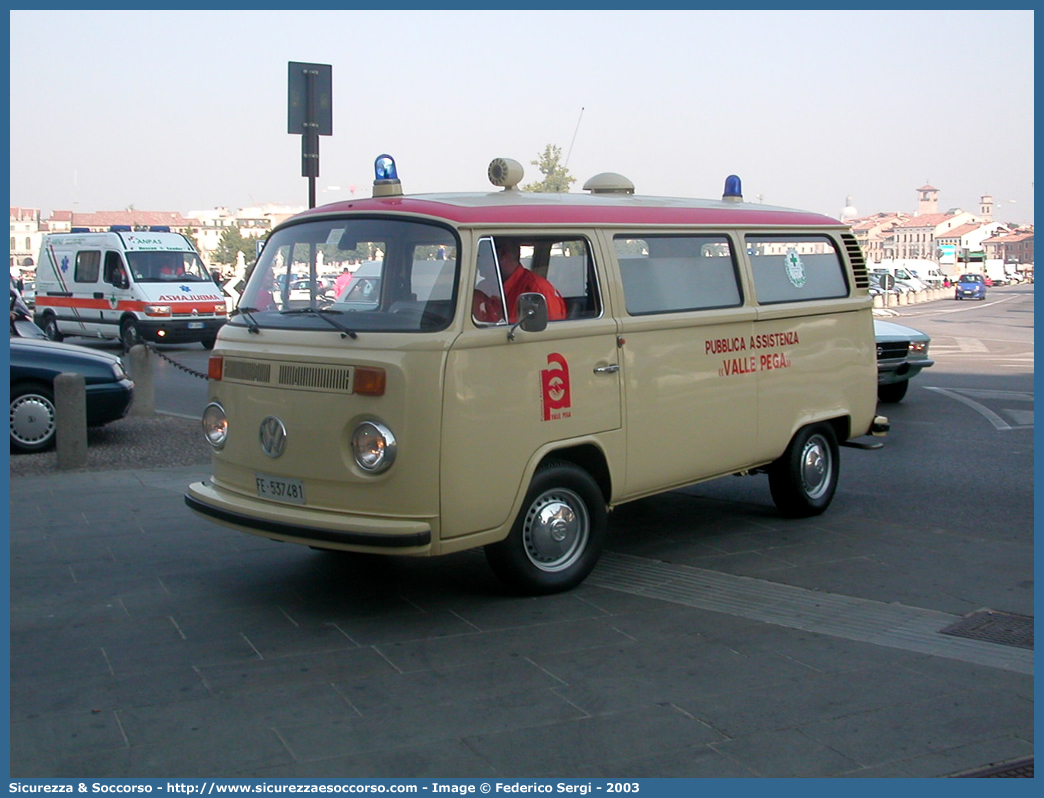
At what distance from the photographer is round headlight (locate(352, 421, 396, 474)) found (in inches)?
215

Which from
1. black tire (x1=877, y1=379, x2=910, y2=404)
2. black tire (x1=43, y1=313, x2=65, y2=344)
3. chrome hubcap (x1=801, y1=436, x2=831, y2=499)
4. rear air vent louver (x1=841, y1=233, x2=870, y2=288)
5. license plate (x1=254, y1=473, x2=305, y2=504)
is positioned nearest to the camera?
license plate (x1=254, y1=473, x2=305, y2=504)

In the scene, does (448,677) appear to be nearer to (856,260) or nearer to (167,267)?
(856,260)

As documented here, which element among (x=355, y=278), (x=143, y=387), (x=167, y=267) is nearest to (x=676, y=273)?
(x=355, y=278)

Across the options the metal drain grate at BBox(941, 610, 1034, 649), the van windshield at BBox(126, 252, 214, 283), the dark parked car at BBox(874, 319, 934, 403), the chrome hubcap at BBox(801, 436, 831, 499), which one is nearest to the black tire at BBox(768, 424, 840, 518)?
the chrome hubcap at BBox(801, 436, 831, 499)

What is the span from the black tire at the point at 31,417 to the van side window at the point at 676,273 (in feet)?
21.7

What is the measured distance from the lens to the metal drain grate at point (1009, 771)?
13.5ft

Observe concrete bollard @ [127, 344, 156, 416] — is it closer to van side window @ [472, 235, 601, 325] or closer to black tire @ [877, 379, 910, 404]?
van side window @ [472, 235, 601, 325]

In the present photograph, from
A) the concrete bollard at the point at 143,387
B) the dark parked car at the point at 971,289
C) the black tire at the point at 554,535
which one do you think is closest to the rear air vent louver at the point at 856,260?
the black tire at the point at 554,535

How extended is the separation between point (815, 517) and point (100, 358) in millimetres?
7255

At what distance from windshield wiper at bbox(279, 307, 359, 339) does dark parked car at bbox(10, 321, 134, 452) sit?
5.66 meters

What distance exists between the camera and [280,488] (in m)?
5.87

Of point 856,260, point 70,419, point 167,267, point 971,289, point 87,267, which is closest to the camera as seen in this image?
point 856,260

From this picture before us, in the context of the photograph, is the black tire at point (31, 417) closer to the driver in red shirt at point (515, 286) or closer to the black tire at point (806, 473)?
the driver in red shirt at point (515, 286)

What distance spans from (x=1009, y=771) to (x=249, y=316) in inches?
174
